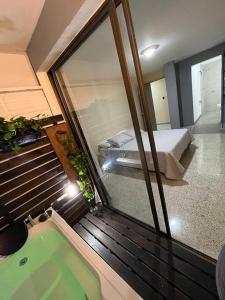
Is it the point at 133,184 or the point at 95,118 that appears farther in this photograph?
the point at 133,184

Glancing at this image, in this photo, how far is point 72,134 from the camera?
2166 millimetres

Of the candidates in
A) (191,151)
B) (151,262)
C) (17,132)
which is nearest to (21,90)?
(17,132)

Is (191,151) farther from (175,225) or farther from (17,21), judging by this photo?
(17,21)

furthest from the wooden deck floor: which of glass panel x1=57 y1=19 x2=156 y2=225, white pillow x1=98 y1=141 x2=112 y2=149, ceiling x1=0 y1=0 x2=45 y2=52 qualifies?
ceiling x1=0 y1=0 x2=45 y2=52

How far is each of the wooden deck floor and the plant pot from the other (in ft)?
4.72

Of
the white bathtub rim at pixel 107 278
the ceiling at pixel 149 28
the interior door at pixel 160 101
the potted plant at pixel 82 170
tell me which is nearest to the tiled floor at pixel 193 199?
the potted plant at pixel 82 170

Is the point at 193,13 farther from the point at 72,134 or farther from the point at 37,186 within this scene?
the point at 37,186

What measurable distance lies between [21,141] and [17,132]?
10 cm

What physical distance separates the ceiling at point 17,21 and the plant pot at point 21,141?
101cm

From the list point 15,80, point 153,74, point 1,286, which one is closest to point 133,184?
point 1,286

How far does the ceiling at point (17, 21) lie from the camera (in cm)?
117

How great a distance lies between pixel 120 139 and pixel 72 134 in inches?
29.2

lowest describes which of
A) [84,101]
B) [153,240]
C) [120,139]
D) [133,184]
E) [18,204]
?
[153,240]

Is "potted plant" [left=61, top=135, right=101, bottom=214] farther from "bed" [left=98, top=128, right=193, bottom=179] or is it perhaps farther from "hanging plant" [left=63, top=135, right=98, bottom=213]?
"bed" [left=98, top=128, right=193, bottom=179]
